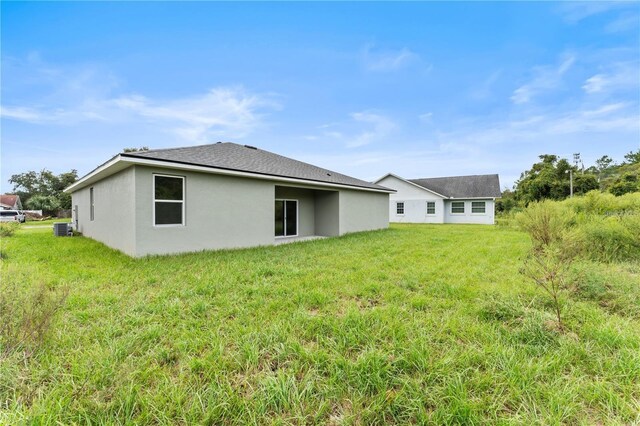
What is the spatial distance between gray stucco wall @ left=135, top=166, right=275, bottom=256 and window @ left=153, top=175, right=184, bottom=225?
0.52 feet

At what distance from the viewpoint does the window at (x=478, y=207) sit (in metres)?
24.5

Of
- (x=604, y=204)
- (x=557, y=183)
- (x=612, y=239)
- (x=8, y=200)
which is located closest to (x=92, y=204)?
(x=612, y=239)

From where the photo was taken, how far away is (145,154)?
7.14m

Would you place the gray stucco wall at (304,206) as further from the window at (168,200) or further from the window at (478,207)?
the window at (478,207)

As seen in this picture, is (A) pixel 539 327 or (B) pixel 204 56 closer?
(A) pixel 539 327

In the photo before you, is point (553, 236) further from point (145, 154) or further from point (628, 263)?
point (145, 154)

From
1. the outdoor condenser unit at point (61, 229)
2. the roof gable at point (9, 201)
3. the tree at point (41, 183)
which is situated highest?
the tree at point (41, 183)

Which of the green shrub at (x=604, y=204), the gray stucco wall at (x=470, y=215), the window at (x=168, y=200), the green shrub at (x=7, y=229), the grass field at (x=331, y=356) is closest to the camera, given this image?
the grass field at (x=331, y=356)

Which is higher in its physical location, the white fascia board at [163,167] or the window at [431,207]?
the white fascia board at [163,167]

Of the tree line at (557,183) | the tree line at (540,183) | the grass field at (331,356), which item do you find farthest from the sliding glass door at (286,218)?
the tree line at (557,183)

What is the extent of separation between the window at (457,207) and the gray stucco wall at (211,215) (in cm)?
2186

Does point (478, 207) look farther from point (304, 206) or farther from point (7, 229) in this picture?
point (7, 229)

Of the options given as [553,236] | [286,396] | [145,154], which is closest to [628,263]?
[553,236]

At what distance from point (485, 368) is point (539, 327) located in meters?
1.16
